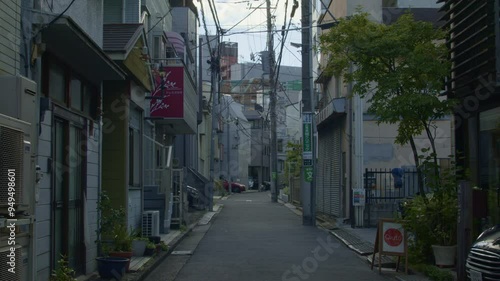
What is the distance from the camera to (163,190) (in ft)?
65.1

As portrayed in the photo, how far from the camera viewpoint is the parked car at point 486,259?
23.8 feet

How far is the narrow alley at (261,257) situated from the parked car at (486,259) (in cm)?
422

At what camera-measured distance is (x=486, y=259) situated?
7426mm

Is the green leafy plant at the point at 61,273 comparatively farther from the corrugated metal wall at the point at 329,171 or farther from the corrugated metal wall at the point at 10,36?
the corrugated metal wall at the point at 329,171

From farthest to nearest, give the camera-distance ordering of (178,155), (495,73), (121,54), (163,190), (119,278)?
(178,155)
(163,190)
(121,54)
(119,278)
(495,73)

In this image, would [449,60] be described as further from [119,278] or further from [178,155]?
[178,155]

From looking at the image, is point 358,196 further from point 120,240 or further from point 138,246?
point 120,240

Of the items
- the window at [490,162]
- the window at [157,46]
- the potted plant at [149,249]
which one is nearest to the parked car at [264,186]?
the window at [157,46]

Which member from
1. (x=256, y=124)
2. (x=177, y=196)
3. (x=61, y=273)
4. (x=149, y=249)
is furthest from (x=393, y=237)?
(x=256, y=124)

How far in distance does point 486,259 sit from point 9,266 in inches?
196

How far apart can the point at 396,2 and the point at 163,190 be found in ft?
35.0

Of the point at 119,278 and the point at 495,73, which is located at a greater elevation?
the point at 495,73

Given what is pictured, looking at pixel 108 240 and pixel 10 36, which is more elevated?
pixel 10 36

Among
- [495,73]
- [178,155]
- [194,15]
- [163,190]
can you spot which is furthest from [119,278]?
[194,15]
